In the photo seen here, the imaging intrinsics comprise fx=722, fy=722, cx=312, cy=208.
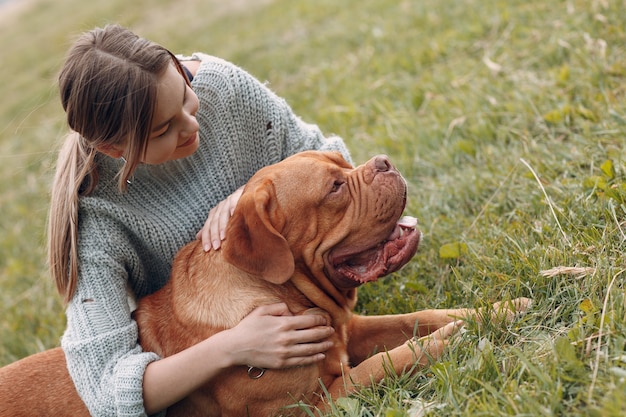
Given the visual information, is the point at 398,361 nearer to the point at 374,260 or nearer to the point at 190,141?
the point at 374,260

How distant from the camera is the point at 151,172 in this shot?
3963 mm

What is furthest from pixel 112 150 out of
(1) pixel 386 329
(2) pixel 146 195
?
(1) pixel 386 329

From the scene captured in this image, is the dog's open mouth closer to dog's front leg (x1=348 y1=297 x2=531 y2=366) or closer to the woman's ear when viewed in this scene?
dog's front leg (x1=348 y1=297 x2=531 y2=366)

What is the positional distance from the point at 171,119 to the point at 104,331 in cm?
108

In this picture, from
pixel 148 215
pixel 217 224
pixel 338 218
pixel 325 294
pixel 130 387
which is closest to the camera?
pixel 130 387

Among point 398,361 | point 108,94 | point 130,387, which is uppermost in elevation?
point 108,94

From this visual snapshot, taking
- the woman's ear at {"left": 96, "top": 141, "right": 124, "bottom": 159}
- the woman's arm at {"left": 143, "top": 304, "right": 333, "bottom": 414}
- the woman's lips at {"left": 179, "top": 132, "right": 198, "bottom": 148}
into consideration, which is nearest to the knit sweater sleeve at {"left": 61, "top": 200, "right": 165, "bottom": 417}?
the woman's arm at {"left": 143, "top": 304, "right": 333, "bottom": 414}

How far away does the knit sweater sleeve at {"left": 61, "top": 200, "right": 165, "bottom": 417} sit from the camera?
336 centimetres

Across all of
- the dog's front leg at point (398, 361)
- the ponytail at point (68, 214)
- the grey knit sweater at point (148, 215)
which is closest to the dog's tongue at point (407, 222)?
the dog's front leg at point (398, 361)

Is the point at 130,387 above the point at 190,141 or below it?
below

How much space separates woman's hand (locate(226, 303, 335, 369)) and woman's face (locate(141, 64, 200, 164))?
2.99ft

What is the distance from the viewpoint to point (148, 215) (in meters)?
3.91

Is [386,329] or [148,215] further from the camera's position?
[148,215]

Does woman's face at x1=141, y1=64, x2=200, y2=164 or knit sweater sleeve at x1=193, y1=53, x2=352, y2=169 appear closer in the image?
woman's face at x1=141, y1=64, x2=200, y2=164
